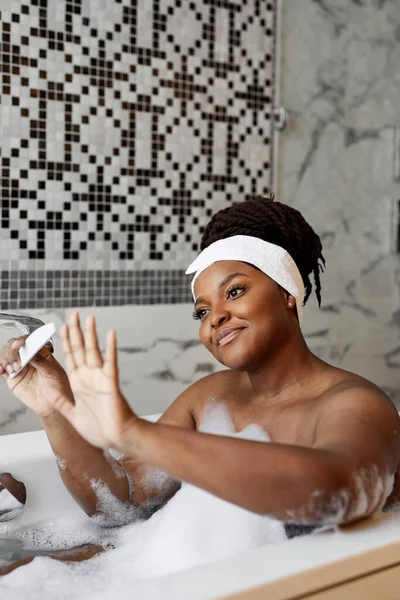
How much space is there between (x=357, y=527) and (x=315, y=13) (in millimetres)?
2355

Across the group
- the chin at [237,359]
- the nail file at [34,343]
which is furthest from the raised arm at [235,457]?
the chin at [237,359]

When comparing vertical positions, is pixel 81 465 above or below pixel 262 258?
below

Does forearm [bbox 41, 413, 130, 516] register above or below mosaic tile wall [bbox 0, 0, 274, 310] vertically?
below

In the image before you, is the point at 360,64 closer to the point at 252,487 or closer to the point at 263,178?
the point at 263,178

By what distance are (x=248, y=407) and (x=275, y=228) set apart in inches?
17.5

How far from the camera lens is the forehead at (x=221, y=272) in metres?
1.70

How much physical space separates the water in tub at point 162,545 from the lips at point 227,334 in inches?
10.4

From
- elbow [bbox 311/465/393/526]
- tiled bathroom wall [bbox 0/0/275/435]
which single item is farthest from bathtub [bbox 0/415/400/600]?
tiled bathroom wall [bbox 0/0/275/435]

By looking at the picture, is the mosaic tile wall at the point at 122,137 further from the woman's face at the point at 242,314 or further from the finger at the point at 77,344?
the finger at the point at 77,344

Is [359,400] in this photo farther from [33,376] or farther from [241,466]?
[33,376]

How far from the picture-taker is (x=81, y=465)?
1.76m

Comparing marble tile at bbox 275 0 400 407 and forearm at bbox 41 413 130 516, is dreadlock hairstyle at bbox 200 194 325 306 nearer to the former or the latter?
forearm at bbox 41 413 130 516

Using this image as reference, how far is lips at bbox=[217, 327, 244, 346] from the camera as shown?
164cm

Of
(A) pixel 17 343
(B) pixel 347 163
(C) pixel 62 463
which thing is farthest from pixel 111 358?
(B) pixel 347 163
